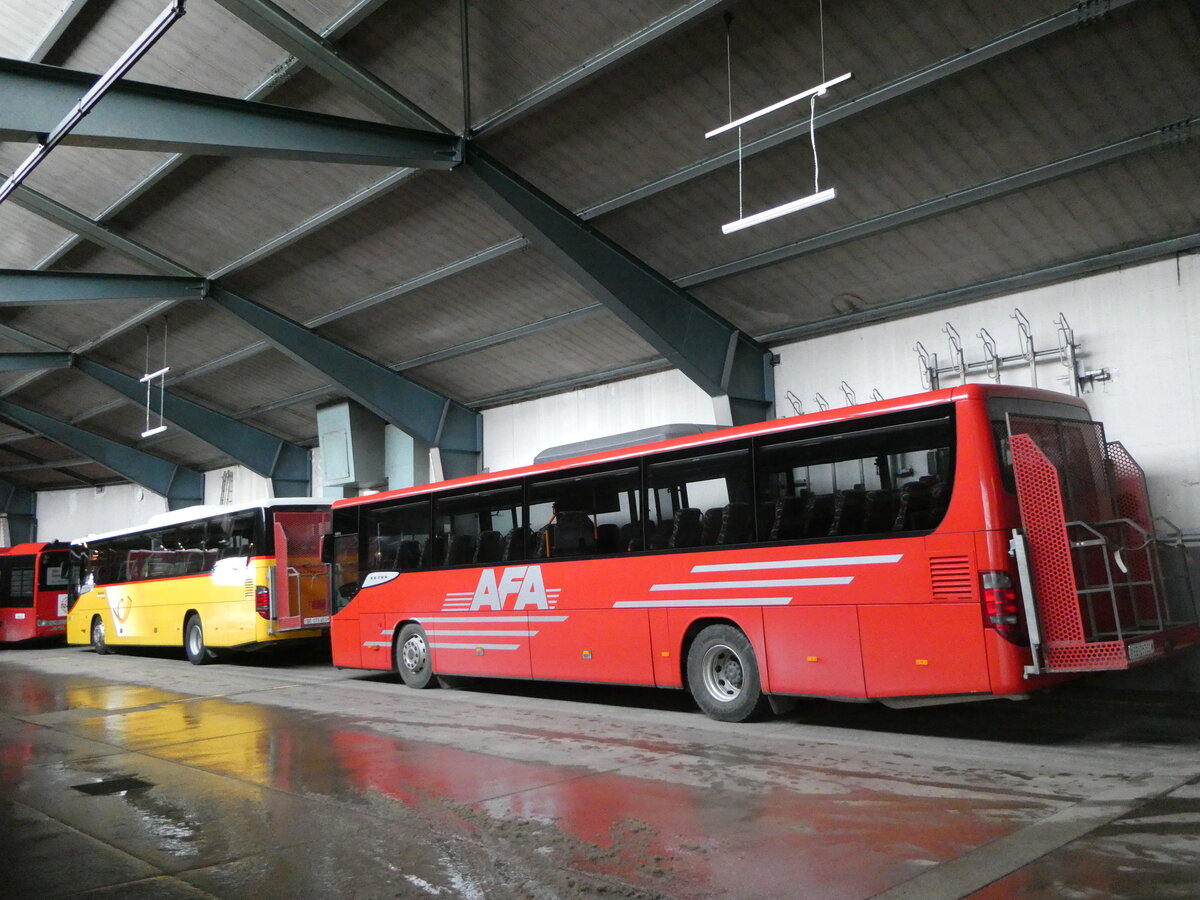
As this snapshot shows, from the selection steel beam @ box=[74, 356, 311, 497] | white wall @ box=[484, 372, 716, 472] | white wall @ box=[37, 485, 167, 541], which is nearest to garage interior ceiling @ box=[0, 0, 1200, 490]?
white wall @ box=[484, 372, 716, 472]

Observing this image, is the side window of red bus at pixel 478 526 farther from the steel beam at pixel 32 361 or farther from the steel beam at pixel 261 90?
the steel beam at pixel 32 361

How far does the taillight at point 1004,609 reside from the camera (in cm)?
700

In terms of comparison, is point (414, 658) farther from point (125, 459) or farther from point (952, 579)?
point (125, 459)

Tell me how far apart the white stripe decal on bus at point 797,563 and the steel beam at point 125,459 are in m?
28.8

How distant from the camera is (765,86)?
11312 mm

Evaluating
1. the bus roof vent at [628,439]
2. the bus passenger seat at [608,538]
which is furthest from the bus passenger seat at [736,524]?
the bus roof vent at [628,439]

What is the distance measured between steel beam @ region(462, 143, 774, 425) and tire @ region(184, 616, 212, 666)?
9652 millimetres

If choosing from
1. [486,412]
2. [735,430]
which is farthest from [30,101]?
[486,412]

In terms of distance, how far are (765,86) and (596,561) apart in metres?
6.10

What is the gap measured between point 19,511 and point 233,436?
61.8ft

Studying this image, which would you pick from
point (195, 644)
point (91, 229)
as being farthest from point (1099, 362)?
point (91, 229)

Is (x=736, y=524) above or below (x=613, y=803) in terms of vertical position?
above

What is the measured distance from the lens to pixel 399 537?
12953 millimetres

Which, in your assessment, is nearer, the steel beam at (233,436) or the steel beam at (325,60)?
the steel beam at (325,60)
